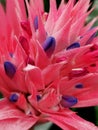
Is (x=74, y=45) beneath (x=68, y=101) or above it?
above

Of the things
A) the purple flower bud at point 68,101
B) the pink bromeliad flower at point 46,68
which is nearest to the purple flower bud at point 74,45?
the pink bromeliad flower at point 46,68

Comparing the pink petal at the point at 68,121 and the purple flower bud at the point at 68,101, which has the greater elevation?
the purple flower bud at the point at 68,101

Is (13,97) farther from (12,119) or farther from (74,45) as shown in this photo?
(74,45)

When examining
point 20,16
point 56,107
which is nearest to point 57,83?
point 56,107

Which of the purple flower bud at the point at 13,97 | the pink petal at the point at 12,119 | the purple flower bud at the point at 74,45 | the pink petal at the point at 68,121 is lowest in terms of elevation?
the pink petal at the point at 68,121

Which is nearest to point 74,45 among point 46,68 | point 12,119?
point 46,68

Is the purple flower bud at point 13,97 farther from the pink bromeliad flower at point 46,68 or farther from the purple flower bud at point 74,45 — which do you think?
the purple flower bud at point 74,45

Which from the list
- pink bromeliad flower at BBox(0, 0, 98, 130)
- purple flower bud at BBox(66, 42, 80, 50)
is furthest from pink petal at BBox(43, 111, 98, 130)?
purple flower bud at BBox(66, 42, 80, 50)

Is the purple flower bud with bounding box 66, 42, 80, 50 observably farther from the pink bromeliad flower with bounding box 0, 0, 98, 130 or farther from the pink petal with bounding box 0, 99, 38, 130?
the pink petal with bounding box 0, 99, 38, 130

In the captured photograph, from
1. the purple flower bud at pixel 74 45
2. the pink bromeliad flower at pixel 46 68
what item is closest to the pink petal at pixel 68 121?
the pink bromeliad flower at pixel 46 68
